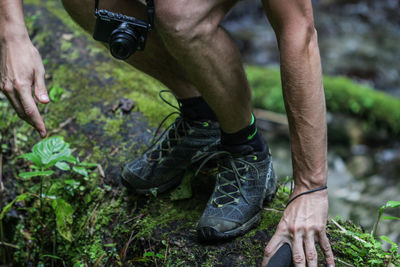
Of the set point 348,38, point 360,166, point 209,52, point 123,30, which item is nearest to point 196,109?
point 209,52

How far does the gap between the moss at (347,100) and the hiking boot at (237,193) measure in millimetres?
3136

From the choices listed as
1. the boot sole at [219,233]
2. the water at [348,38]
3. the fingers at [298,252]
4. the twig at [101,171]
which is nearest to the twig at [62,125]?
the twig at [101,171]

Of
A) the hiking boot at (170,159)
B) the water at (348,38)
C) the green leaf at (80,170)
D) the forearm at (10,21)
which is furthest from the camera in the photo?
the water at (348,38)

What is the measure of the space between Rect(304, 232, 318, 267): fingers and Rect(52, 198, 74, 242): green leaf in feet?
3.73

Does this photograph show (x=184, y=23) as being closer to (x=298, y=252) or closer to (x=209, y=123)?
(x=209, y=123)

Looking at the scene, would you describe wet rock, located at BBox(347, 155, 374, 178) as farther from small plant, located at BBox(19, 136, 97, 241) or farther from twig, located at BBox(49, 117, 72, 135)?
small plant, located at BBox(19, 136, 97, 241)

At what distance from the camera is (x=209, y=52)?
153cm

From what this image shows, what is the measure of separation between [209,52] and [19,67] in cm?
75

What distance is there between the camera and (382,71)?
259 inches

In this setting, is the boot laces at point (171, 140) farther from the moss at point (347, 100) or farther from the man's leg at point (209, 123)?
the moss at point (347, 100)

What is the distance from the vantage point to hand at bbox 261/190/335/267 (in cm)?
141

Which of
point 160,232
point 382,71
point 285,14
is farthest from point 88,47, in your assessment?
point 382,71

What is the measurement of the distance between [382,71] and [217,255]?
20.0 ft

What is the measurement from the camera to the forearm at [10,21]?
1.52 meters
